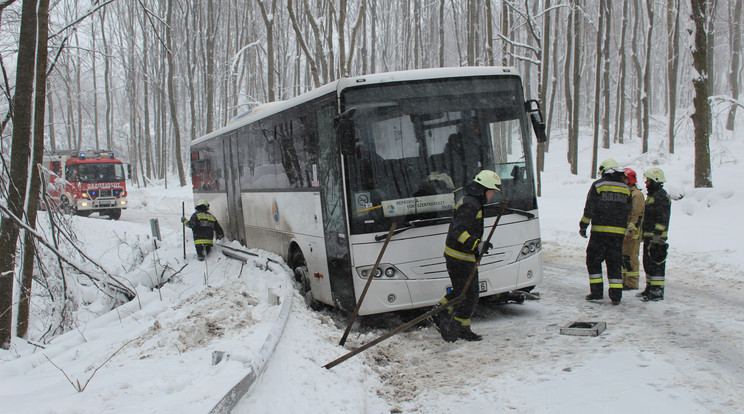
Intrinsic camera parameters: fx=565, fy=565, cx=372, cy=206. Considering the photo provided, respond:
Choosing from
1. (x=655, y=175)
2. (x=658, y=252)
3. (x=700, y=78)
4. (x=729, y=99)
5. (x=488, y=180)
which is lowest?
(x=658, y=252)

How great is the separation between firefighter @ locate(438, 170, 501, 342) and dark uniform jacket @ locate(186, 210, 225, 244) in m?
7.52

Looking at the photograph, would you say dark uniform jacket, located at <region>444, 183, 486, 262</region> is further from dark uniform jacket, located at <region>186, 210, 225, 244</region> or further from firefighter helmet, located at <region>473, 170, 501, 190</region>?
dark uniform jacket, located at <region>186, 210, 225, 244</region>

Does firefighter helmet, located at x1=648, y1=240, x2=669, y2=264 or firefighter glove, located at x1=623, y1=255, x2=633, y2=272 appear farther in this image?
firefighter glove, located at x1=623, y1=255, x2=633, y2=272

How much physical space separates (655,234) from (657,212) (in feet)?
1.05

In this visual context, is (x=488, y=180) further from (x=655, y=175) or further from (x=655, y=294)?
(x=655, y=294)

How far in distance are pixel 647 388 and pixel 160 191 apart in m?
39.1

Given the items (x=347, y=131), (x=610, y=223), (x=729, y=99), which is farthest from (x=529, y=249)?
(x=729, y=99)

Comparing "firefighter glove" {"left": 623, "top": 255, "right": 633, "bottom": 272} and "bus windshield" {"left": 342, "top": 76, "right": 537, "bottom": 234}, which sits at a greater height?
"bus windshield" {"left": 342, "top": 76, "right": 537, "bottom": 234}

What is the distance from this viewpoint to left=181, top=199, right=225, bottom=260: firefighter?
41.1 ft

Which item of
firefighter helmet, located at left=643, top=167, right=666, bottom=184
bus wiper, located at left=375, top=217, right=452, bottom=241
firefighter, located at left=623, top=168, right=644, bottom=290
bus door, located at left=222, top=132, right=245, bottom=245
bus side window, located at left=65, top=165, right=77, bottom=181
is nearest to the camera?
bus wiper, located at left=375, top=217, right=452, bottom=241

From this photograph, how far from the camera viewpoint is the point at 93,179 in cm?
2664

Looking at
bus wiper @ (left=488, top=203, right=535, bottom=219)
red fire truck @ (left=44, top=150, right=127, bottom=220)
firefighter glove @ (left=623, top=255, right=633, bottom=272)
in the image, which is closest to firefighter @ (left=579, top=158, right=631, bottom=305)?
bus wiper @ (left=488, top=203, right=535, bottom=219)

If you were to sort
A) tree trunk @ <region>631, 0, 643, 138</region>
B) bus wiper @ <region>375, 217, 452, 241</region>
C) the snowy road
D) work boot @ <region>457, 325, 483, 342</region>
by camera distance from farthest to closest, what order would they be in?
1. tree trunk @ <region>631, 0, 643, 138</region>
2. bus wiper @ <region>375, 217, 452, 241</region>
3. work boot @ <region>457, 325, 483, 342</region>
4. the snowy road

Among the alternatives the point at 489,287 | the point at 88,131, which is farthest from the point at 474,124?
the point at 88,131
